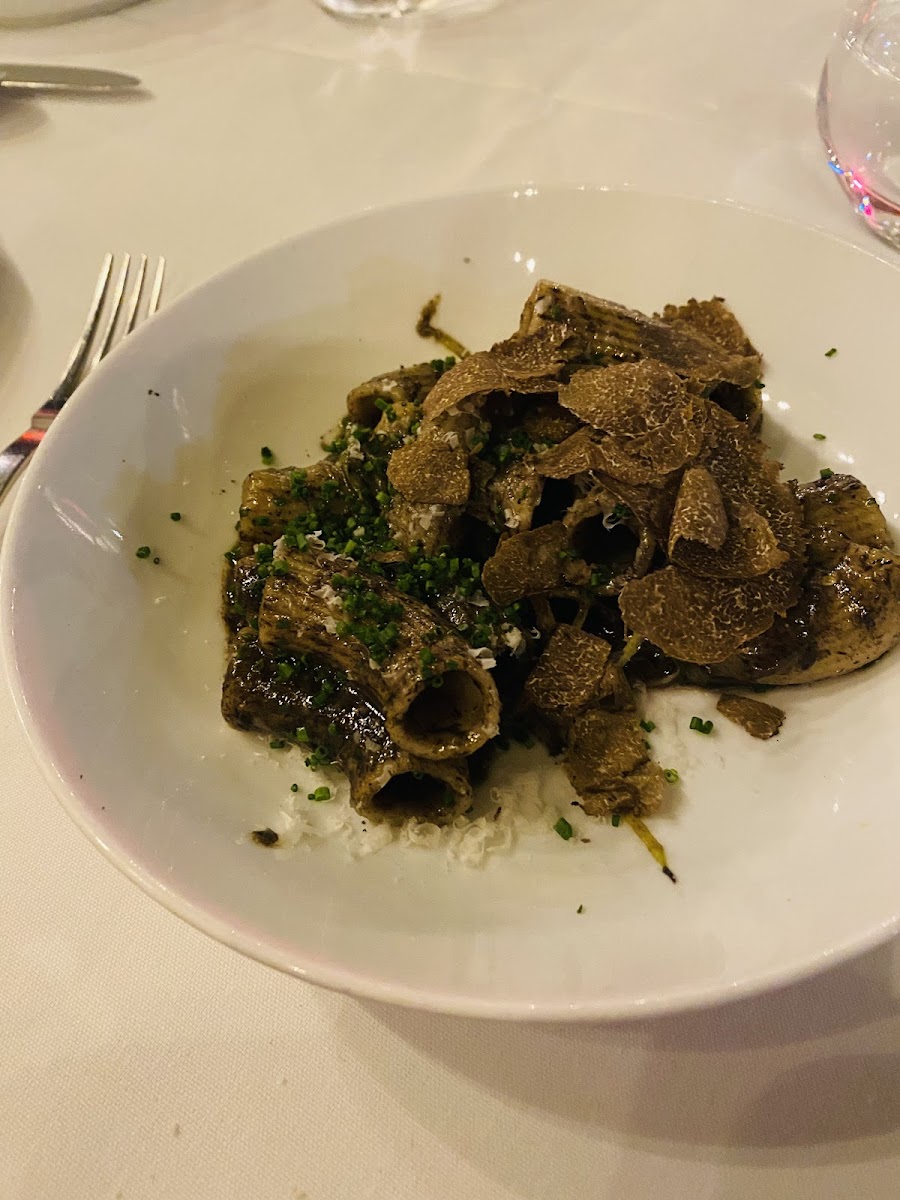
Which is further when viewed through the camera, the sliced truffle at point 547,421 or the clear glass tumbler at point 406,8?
the clear glass tumbler at point 406,8

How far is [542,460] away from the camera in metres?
2.22

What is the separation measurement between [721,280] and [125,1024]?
2.77 meters

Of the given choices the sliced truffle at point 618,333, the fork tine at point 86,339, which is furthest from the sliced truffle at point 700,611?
the fork tine at point 86,339

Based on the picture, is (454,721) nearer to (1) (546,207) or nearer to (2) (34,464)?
(2) (34,464)

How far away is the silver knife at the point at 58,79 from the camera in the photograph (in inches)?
161

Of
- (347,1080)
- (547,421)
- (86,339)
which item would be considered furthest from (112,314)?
(347,1080)

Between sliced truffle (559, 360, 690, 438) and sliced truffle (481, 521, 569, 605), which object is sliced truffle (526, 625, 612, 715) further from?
sliced truffle (559, 360, 690, 438)

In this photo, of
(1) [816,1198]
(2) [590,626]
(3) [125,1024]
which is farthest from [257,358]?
(1) [816,1198]

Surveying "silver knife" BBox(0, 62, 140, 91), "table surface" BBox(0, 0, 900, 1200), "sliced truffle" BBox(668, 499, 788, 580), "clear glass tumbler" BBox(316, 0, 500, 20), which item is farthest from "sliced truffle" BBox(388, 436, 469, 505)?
"clear glass tumbler" BBox(316, 0, 500, 20)

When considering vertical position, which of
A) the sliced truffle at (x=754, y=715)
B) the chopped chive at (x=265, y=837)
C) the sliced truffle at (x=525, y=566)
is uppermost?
the sliced truffle at (x=525, y=566)

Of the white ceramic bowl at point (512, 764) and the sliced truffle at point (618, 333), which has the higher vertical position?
the sliced truffle at point (618, 333)

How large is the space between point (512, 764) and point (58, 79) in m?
4.32

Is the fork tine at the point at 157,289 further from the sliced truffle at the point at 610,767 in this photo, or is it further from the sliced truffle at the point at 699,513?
the sliced truffle at the point at 610,767

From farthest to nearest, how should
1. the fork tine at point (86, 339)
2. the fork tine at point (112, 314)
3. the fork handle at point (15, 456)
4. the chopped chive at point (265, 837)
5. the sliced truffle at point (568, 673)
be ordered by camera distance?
the fork tine at point (112, 314) < the fork tine at point (86, 339) < the fork handle at point (15, 456) < the sliced truffle at point (568, 673) < the chopped chive at point (265, 837)
